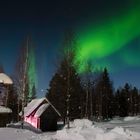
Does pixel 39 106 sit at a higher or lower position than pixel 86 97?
lower

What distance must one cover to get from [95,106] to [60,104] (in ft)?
90.9

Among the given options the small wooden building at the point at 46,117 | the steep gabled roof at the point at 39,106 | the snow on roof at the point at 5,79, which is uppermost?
the snow on roof at the point at 5,79

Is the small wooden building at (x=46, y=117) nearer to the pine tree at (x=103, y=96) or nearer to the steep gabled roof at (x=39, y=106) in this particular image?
the steep gabled roof at (x=39, y=106)

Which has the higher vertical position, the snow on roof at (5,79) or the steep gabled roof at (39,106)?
the snow on roof at (5,79)

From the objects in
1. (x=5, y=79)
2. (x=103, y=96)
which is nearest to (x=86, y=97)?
(x=103, y=96)

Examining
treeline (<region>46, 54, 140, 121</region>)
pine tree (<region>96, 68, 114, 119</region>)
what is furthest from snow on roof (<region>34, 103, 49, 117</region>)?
pine tree (<region>96, 68, 114, 119</region>)

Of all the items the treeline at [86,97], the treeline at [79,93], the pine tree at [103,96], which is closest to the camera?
the treeline at [79,93]

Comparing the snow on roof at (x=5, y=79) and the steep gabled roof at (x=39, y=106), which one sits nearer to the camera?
the snow on roof at (x=5, y=79)

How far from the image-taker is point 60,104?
62438 millimetres

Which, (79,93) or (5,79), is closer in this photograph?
(5,79)

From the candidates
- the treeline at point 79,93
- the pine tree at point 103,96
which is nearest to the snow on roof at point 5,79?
the treeline at point 79,93

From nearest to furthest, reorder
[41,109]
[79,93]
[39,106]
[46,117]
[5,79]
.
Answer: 1. [5,79]
2. [46,117]
3. [41,109]
4. [39,106]
5. [79,93]

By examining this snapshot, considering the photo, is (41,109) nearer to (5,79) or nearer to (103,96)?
(5,79)

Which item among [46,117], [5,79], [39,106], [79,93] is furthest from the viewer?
[79,93]
